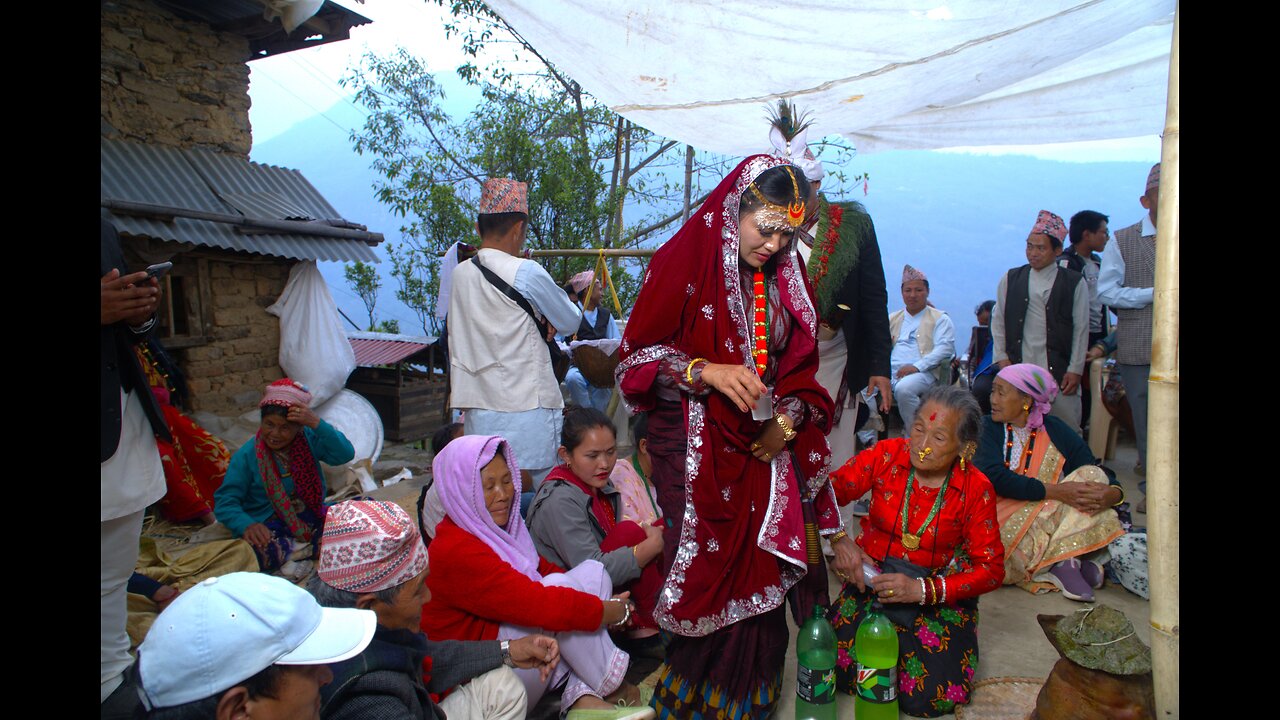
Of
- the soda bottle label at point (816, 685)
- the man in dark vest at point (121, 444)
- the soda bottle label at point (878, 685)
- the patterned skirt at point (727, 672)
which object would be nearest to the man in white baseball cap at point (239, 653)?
the man in dark vest at point (121, 444)

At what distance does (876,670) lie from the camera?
2.78 metres

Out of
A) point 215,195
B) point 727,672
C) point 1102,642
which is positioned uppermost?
point 215,195

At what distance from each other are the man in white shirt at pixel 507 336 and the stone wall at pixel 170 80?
3.58 meters

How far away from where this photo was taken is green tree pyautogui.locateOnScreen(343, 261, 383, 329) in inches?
522

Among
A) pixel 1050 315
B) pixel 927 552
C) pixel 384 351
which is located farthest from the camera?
pixel 384 351

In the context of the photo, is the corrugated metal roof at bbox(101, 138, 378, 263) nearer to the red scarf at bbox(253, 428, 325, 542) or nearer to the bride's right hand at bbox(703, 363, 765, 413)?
the red scarf at bbox(253, 428, 325, 542)

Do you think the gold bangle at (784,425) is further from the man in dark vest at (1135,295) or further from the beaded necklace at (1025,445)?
→ the man in dark vest at (1135,295)

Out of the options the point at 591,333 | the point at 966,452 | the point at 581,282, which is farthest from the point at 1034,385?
the point at 581,282

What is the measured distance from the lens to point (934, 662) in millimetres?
2906

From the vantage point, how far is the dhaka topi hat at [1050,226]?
19.0 feet

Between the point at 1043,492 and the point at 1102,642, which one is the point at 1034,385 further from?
the point at 1102,642

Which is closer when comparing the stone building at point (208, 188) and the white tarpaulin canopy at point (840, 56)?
the white tarpaulin canopy at point (840, 56)

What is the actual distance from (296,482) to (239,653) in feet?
10.4
